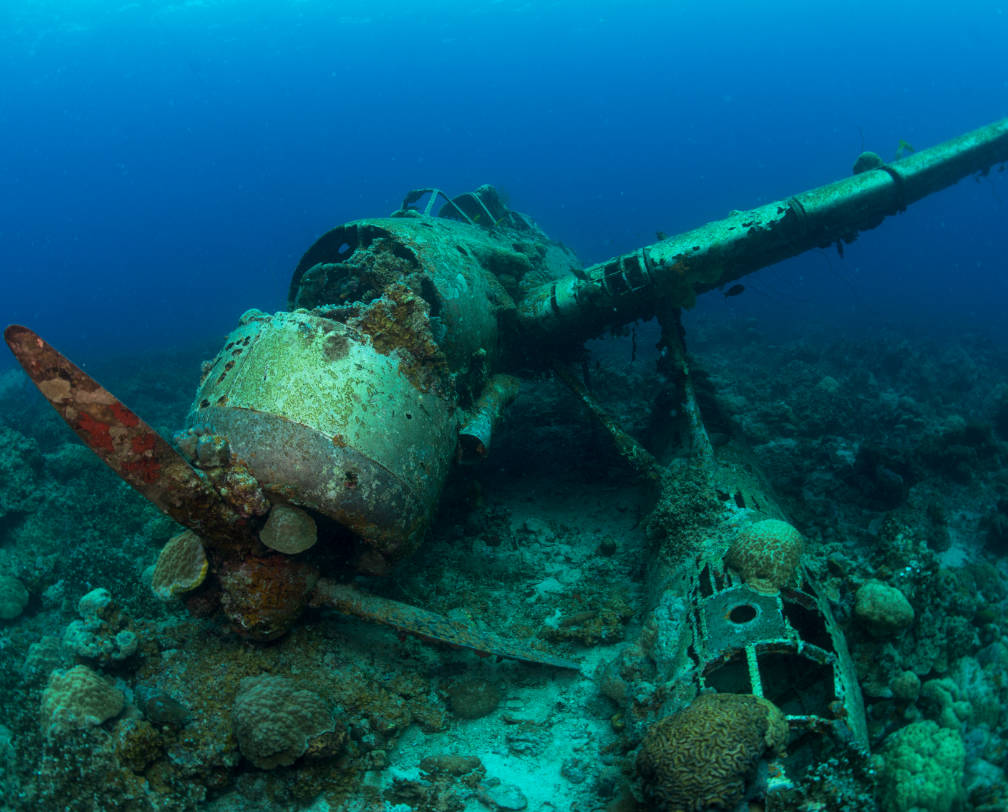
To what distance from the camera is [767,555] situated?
171 inches

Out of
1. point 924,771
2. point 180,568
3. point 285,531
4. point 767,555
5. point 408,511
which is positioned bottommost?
point 924,771

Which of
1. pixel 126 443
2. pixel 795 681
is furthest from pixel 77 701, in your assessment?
pixel 795 681

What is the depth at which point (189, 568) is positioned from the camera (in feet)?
14.7

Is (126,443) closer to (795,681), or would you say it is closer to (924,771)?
(795,681)

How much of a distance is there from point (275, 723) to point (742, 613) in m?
3.50

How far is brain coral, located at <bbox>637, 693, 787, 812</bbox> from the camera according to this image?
9.60 feet

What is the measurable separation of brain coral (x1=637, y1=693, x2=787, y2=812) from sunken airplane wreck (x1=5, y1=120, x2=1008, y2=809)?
10mm

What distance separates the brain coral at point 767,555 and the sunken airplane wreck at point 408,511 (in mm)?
14

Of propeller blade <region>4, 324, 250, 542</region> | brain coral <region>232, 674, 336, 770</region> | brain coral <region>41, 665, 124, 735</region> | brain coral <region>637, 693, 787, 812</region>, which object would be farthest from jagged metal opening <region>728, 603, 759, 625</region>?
brain coral <region>41, 665, 124, 735</region>

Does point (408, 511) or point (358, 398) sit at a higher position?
point (358, 398)

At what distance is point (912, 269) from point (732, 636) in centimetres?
6805

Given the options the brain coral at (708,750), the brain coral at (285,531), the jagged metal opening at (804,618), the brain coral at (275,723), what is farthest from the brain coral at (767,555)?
the brain coral at (285,531)

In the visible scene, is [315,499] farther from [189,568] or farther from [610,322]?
[610,322]


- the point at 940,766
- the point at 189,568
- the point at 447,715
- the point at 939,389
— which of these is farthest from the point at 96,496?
the point at 939,389
